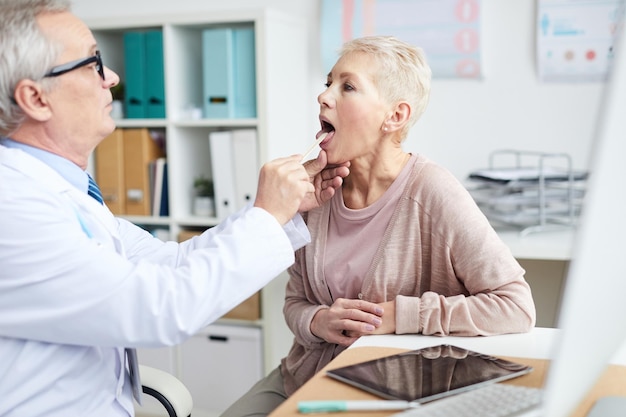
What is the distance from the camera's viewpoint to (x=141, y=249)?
166 cm

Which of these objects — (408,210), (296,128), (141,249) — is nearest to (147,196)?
(296,128)

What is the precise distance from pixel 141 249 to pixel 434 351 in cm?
67

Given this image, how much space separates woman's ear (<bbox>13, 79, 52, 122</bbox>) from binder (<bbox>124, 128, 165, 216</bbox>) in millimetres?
1809

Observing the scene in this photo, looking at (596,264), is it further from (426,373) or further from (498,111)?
(498,111)

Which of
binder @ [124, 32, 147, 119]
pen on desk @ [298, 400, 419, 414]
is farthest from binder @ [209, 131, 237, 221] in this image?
pen on desk @ [298, 400, 419, 414]

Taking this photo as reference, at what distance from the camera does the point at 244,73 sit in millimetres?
2939

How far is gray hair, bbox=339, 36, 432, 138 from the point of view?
5.70 ft

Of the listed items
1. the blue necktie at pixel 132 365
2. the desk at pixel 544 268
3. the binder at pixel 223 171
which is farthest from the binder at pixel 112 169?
the blue necktie at pixel 132 365

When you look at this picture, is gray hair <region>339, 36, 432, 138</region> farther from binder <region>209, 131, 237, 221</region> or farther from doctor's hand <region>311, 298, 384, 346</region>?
binder <region>209, 131, 237, 221</region>

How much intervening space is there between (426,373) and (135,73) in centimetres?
223

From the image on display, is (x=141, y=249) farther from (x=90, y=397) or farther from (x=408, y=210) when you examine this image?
(x=408, y=210)

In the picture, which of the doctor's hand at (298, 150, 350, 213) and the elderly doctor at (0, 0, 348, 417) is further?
the doctor's hand at (298, 150, 350, 213)

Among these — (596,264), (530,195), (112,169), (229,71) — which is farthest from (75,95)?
(112,169)

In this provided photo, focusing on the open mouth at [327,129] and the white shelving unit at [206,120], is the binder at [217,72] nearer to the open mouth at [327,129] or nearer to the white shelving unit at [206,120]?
the white shelving unit at [206,120]
